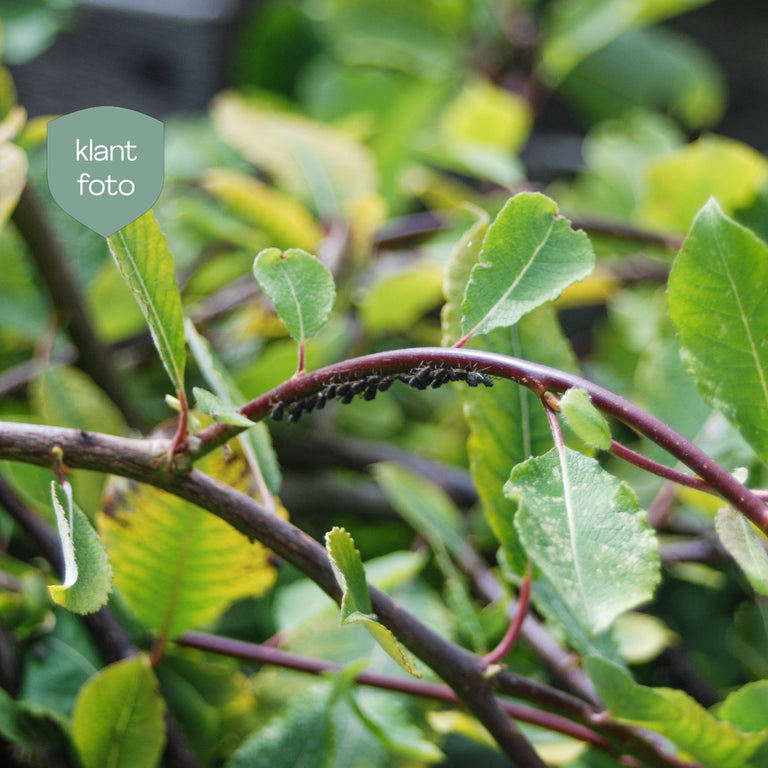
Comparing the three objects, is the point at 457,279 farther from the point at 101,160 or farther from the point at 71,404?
the point at 71,404

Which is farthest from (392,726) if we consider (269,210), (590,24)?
(590,24)

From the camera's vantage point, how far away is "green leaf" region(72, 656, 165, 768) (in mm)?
352

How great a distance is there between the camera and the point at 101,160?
0.29m

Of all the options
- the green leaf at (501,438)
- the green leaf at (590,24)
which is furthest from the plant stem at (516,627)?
the green leaf at (590,24)

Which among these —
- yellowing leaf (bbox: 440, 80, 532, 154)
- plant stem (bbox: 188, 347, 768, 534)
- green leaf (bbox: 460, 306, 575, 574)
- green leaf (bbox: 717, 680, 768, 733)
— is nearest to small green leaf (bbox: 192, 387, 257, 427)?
plant stem (bbox: 188, 347, 768, 534)

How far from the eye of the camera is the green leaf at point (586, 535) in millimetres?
216

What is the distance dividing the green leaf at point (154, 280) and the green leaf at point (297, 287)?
1.3 inches

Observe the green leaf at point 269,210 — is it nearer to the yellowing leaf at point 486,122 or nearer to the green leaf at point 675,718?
the yellowing leaf at point 486,122

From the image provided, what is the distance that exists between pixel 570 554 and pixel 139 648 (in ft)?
0.93

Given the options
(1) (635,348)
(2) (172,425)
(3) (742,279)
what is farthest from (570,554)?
(1) (635,348)

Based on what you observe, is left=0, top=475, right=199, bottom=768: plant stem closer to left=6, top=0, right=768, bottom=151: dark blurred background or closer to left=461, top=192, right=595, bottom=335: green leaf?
left=461, top=192, right=595, bottom=335: green leaf

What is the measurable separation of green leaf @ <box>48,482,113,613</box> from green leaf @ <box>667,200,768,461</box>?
0.20m

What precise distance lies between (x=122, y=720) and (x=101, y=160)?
24 cm

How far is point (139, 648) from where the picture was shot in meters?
0.43
